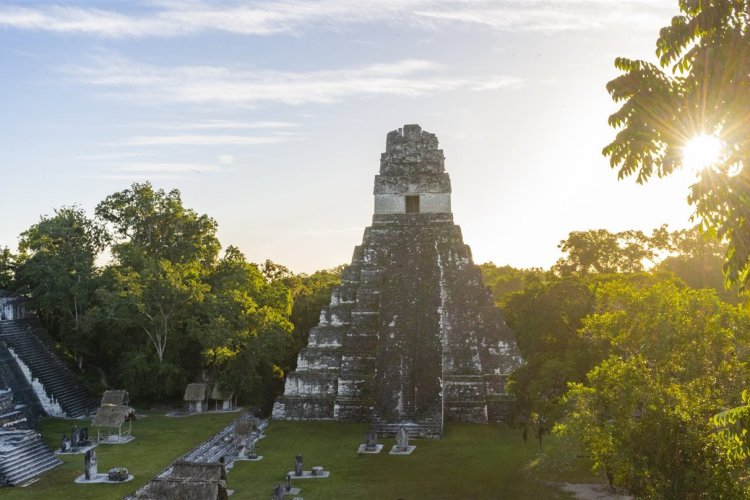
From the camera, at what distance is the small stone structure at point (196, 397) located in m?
31.9

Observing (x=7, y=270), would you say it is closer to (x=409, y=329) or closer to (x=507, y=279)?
(x=409, y=329)

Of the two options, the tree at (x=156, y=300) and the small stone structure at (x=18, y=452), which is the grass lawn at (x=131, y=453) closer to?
the small stone structure at (x=18, y=452)

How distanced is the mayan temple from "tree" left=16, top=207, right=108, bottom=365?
12.0 metres

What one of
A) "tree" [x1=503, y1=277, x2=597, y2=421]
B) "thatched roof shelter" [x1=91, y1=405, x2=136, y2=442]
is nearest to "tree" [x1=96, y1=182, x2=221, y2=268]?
"thatched roof shelter" [x1=91, y1=405, x2=136, y2=442]

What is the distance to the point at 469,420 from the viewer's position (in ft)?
91.1

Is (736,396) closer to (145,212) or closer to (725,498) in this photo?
(725,498)

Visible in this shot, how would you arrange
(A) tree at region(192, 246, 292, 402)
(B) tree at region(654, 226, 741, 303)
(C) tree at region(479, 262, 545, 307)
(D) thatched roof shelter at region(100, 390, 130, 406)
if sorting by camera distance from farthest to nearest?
1. (C) tree at region(479, 262, 545, 307)
2. (B) tree at region(654, 226, 741, 303)
3. (A) tree at region(192, 246, 292, 402)
4. (D) thatched roof shelter at region(100, 390, 130, 406)

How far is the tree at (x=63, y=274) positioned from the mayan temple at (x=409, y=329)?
39.3 ft

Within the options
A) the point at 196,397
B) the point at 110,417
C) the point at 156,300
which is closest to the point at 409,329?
the point at 196,397

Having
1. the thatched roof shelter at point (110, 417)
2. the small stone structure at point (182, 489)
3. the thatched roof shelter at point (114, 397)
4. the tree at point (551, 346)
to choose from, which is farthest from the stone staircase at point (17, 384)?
the tree at point (551, 346)

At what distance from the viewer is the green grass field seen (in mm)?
19141

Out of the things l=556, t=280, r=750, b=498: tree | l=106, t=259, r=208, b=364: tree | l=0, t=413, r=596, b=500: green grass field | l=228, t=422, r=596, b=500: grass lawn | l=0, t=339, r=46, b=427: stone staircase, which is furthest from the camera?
l=106, t=259, r=208, b=364: tree

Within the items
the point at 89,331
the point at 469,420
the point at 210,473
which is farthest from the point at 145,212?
the point at 210,473

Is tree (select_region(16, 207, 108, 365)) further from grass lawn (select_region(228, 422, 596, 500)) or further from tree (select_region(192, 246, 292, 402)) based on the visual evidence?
grass lawn (select_region(228, 422, 596, 500))
